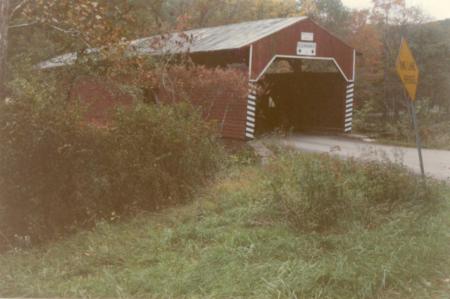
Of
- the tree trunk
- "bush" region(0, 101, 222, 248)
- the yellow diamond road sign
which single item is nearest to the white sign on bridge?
"bush" region(0, 101, 222, 248)

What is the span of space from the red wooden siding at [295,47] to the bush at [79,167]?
10.6 metres

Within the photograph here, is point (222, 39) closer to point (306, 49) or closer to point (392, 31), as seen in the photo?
point (306, 49)

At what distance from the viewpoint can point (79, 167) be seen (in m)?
9.33

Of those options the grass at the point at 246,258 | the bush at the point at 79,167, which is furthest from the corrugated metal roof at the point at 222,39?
the grass at the point at 246,258

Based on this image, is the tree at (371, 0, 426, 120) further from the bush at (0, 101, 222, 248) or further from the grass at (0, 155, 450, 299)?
the grass at (0, 155, 450, 299)

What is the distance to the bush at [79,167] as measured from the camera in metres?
8.92

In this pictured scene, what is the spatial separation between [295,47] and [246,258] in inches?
658

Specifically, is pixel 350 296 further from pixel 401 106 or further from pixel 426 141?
pixel 401 106

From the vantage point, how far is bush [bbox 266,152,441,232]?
7477 mm

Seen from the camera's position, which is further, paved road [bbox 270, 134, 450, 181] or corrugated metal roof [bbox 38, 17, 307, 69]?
corrugated metal roof [bbox 38, 17, 307, 69]

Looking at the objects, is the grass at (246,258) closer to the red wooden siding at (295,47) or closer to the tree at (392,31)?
the red wooden siding at (295,47)

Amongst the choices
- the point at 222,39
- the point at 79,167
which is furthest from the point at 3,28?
the point at 222,39

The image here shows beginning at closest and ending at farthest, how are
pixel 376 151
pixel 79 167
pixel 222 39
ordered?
pixel 79 167
pixel 376 151
pixel 222 39

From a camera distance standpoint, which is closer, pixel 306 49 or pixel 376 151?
pixel 376 151
